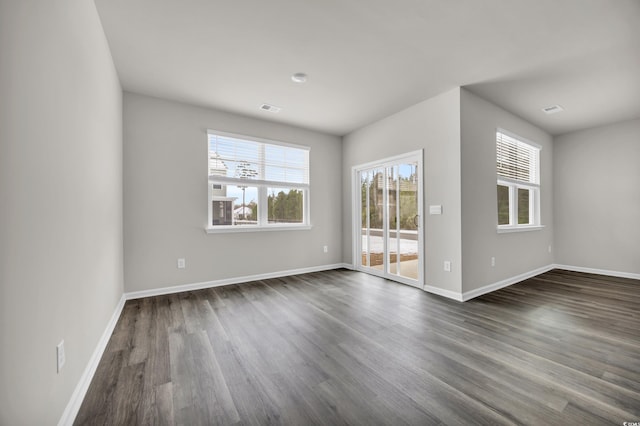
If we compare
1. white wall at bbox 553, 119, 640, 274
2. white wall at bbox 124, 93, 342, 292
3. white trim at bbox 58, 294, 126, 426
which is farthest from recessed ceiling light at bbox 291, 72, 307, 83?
white wall at bbox 553, 119, 640, 274

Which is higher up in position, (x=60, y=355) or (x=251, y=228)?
A: (x=251, y=228)

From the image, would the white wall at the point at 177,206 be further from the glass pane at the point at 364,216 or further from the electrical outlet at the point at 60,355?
the electrical outlet at the point at 60,355

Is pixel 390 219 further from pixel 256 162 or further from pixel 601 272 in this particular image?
pixel 601 272

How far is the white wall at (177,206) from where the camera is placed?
11.7ft

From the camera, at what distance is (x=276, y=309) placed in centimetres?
316

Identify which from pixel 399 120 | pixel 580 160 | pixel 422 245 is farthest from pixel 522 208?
pixel 399 120

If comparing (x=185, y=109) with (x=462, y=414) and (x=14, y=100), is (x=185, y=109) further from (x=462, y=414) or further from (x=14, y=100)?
(x=462, y=414)

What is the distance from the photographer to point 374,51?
8.91 ft

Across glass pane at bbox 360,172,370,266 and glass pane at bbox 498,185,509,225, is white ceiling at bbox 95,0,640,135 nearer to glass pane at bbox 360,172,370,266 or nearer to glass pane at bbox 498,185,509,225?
glass pane at bbox 498,185,509,225

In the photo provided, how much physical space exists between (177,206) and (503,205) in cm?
496

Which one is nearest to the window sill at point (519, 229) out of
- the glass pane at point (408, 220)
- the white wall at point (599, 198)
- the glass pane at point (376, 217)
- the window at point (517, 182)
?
the window at point (517, 182)

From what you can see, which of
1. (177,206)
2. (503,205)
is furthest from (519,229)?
(177,206)

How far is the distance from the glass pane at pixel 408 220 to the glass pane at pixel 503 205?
1351 millimetres

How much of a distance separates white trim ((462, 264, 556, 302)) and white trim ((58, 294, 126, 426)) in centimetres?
368
